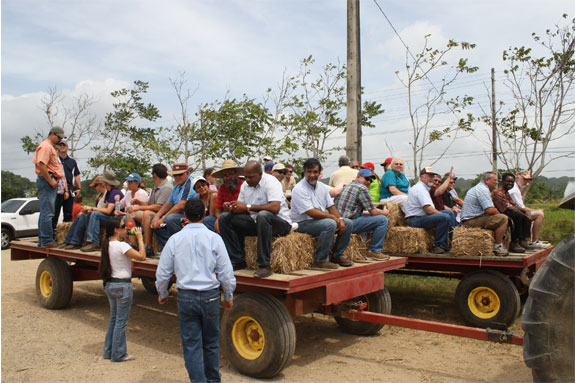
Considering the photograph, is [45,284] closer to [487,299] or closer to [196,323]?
[196,323]

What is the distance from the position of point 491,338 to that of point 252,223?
2.73m

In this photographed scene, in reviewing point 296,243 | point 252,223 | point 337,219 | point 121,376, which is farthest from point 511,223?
point 121,376

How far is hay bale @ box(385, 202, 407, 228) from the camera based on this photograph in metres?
7.43

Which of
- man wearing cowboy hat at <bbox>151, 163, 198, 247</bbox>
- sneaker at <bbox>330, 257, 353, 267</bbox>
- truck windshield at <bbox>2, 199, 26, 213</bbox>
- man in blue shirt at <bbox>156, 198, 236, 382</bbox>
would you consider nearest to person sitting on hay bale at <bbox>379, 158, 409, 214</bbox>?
sneaker at <bbox>330, 257, 353, 267</bbox>

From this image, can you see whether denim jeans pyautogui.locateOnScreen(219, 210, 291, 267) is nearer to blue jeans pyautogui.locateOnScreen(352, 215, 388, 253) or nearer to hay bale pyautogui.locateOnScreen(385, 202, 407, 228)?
blue jeans pyautogui.locateOnScreen(352, 215, 388, 253)

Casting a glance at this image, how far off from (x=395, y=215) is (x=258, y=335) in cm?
325

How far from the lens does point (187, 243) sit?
175 inches

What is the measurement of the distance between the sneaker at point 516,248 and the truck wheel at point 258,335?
3775 millimetres

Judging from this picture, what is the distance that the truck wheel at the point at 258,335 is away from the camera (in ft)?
16.3

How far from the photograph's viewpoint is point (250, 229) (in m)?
5.55

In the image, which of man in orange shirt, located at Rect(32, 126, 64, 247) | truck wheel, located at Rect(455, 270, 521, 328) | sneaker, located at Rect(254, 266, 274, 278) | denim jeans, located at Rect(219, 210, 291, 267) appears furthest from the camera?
man in orange shirt, located at Rect(32, 126, 64, 247)

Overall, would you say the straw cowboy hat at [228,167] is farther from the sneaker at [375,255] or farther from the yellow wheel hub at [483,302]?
the yellow wheel hub at [483,302]

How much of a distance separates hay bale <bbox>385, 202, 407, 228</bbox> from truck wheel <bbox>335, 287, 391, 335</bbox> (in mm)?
1218

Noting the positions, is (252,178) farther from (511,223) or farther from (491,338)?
(511,223)
